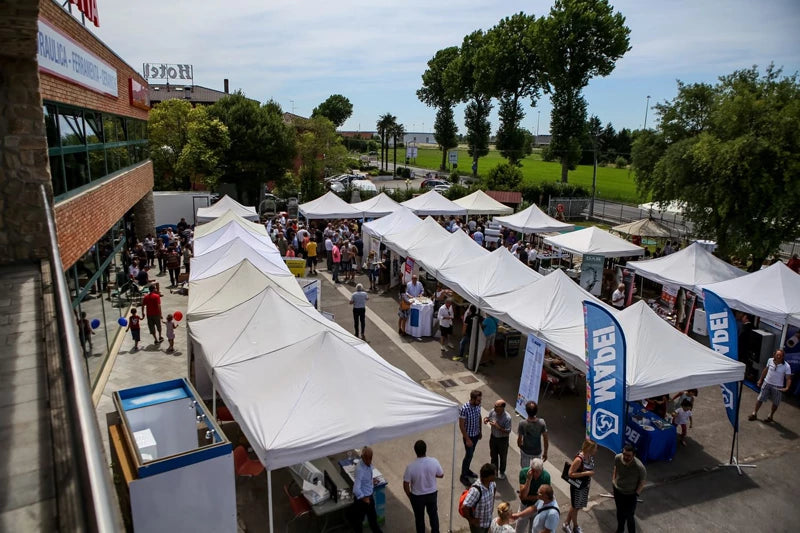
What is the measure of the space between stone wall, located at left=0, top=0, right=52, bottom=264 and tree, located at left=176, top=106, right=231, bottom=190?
2554cm

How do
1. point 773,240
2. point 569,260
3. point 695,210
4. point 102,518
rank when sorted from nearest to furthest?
point 102,518, point 773,240, point 695,210, point 569,260

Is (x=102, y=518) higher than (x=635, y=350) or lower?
higher

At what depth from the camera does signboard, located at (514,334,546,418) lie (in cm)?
907

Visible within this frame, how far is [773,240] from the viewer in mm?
16078

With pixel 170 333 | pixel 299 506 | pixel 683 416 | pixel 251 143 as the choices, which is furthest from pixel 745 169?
pixel 251 143

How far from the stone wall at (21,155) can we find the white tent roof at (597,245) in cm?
1468

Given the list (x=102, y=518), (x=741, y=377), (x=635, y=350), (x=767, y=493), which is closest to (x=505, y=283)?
(x=635, y=350)

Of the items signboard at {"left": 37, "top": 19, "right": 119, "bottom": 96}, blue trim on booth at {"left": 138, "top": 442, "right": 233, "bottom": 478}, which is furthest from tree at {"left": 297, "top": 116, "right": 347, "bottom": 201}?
blue trim on booth at {"left": 138, "top": 442, "right": 233, "bottom": 478}

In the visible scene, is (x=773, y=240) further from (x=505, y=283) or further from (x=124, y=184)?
(x=124, y=184)

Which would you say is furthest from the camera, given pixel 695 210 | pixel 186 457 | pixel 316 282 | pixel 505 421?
pixel 695 210

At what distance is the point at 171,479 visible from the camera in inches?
201

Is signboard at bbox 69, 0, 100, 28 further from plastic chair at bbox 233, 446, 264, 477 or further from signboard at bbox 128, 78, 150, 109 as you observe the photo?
plastic chair at bbox 233, 446, 264, 477

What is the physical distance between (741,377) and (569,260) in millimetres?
12018

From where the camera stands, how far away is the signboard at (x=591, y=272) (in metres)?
16.3
